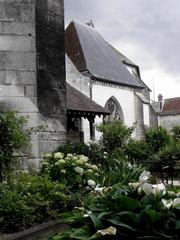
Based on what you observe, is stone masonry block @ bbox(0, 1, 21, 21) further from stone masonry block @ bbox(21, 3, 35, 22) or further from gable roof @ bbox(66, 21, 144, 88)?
gable roof @ bbox(66, 21, 144, 88)

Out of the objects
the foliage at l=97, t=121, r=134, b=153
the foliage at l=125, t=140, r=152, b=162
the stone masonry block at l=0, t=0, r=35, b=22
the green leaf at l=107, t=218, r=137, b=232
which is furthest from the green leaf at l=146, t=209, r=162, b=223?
the foliage at l=97, t=121, r=134, b=153

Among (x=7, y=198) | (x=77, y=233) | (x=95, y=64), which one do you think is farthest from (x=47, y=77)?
(x=95, y=64)

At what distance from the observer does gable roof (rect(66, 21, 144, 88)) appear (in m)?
33.6

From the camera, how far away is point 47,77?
9547 mm

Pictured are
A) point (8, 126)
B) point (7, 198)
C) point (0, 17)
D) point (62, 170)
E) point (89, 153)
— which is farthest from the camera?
point (89, 153)

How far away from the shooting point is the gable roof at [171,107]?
2244 inches

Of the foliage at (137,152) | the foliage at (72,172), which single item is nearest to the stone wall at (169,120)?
the foliage at (137,152)

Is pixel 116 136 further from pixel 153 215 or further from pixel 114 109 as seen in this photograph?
pixel 153 215

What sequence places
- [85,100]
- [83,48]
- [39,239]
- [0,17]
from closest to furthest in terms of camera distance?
1. [39,239]
2. [0,17]
3. [85,100]
4. [83,48]

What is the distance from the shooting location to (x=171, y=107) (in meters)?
58.1

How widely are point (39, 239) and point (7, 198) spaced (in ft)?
3.61

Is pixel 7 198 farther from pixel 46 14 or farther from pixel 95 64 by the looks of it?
pixel 95 64

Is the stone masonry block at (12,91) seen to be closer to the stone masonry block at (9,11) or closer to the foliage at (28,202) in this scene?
the stone masonry block at (9,11)

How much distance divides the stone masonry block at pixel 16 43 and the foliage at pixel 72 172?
240cm
